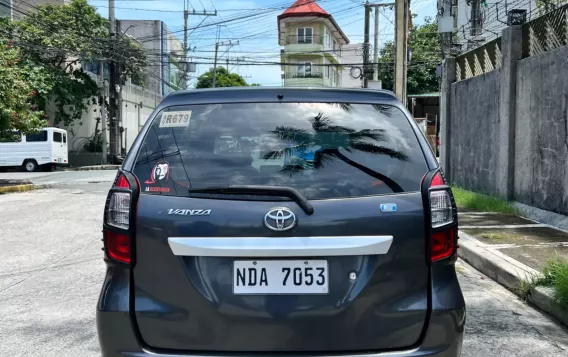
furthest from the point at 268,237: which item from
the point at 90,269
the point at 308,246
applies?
the point at 90,269

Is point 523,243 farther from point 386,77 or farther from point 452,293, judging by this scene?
point 386,77

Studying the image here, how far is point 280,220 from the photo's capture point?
2.35 metres

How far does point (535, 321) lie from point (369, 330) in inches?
109

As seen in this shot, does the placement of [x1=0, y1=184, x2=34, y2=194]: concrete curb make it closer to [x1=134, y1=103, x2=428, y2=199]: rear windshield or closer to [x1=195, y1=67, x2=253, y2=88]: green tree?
[x1=134, y1=103, x2=428, y2=199]: rear windshield

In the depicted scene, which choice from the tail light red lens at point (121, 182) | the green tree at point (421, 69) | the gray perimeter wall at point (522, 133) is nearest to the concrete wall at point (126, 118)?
the green tree at point (421, 69)

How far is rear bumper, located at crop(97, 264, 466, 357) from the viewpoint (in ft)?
7.81

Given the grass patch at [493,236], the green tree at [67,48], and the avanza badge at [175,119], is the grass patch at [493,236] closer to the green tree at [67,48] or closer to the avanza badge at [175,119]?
the avanza badge at [175,119]

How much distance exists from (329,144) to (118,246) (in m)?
1.05

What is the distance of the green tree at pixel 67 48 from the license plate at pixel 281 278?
94.2ft

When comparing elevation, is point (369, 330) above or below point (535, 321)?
above

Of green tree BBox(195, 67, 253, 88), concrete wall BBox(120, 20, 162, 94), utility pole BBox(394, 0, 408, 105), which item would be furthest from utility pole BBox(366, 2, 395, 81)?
green tree BBox(195, 67, 253, 88)

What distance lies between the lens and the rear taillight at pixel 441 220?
2.47 meters

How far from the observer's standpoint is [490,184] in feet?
37.6

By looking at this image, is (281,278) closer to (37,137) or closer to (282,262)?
(282,262)
